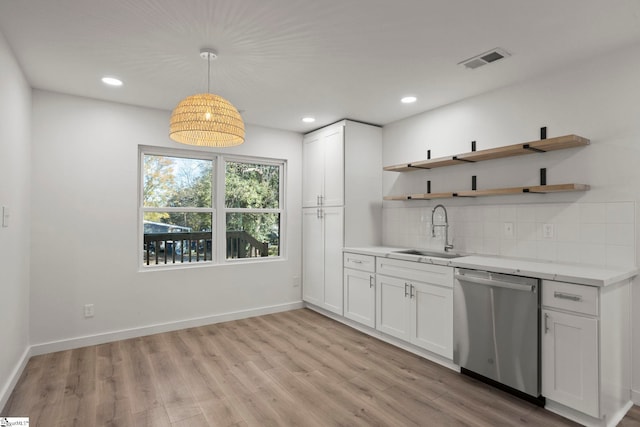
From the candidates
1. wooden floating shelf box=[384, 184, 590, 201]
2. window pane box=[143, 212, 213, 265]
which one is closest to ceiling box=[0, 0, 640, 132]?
wooden floating shelf box=[384, 184, 590, 201]

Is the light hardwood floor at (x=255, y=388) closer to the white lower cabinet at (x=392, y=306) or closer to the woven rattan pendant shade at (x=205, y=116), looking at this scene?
the white lower cabinet at (x=392, y=306)

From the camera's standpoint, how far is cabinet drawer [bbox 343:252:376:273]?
12.2 feet

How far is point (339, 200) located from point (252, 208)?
122 cm

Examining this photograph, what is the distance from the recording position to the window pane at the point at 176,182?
3955mm

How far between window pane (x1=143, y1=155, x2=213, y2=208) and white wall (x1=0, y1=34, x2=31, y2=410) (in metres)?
1.08

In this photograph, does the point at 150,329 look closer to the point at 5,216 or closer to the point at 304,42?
the point at 5,216

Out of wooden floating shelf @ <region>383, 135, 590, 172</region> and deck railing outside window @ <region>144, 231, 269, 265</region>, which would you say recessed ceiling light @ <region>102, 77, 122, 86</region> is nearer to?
deck railing outside window @ <region>144, 231, 269, 265</region>

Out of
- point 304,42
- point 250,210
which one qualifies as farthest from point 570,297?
point 250,210

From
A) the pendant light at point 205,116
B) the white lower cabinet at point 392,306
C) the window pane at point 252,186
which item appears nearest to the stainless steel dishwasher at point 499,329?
the white lower cabinet at point 392,306

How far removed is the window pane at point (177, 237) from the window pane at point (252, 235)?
28cm

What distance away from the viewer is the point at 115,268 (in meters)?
3.64

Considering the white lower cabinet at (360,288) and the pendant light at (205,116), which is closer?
the pendant light at (205,116)

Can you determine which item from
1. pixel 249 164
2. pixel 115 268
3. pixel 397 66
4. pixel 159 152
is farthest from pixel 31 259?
pixel 397 66

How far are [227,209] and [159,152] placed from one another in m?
1.02
